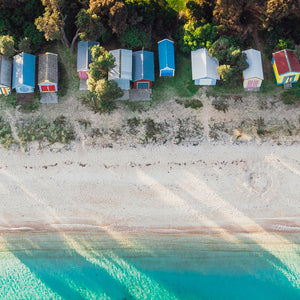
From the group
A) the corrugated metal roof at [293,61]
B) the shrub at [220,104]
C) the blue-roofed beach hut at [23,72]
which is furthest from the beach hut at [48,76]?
the corrugated metal roof at [293,61]

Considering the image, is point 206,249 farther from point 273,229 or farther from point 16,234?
point 16,234

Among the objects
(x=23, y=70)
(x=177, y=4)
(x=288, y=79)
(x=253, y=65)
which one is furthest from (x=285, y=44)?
(x=23, y=70)

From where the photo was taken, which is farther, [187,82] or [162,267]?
[187,82]

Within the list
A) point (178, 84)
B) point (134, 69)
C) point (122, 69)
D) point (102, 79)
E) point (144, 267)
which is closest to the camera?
point (102, 79)

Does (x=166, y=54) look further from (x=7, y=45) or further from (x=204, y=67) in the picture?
(x=7, y=45)

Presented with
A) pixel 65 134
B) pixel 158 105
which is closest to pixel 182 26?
pixel 158 105

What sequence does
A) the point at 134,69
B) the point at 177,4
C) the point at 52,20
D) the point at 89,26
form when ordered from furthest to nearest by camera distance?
the point at 177,4
the point at 134,69
the point at 89,26
the point at 52,20

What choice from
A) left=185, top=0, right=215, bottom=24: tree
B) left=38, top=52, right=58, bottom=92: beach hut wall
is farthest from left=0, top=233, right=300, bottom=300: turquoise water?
left=185, top=0, right=215, bottom=24: tree
